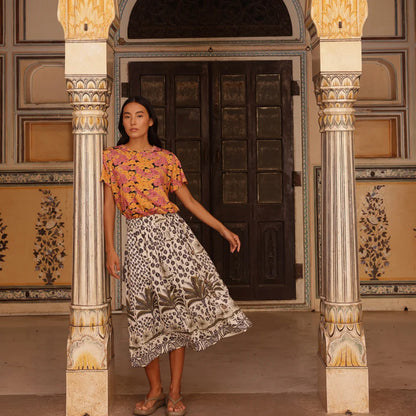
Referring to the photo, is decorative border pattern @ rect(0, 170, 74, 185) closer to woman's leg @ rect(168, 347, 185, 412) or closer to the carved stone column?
woman's leg @ rect(168, 347, 185, 412)

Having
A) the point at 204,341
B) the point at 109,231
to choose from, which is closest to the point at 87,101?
the point at 109,231

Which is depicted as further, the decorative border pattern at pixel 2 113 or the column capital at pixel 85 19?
the decorative border pattern at pixel 2 113

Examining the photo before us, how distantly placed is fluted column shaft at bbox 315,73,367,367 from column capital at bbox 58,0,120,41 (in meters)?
1.22

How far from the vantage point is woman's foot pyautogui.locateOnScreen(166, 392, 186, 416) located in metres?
3.53

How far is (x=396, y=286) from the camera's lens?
655cm

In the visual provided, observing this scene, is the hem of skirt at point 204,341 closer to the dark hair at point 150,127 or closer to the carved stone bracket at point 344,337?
the carved stone bracket at point 344,337

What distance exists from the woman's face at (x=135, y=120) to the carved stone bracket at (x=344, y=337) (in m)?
1.40

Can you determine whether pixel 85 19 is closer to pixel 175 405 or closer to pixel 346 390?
pixel 175 405

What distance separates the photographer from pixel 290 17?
260 inches

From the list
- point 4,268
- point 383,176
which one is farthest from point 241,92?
point 4,268

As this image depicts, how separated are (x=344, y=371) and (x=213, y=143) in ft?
11.2

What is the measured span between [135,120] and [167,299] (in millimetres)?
967

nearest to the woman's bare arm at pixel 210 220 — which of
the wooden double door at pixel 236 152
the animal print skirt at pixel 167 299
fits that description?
the animal print skirt at pixel 167 299

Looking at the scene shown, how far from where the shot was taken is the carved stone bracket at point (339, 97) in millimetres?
3672
